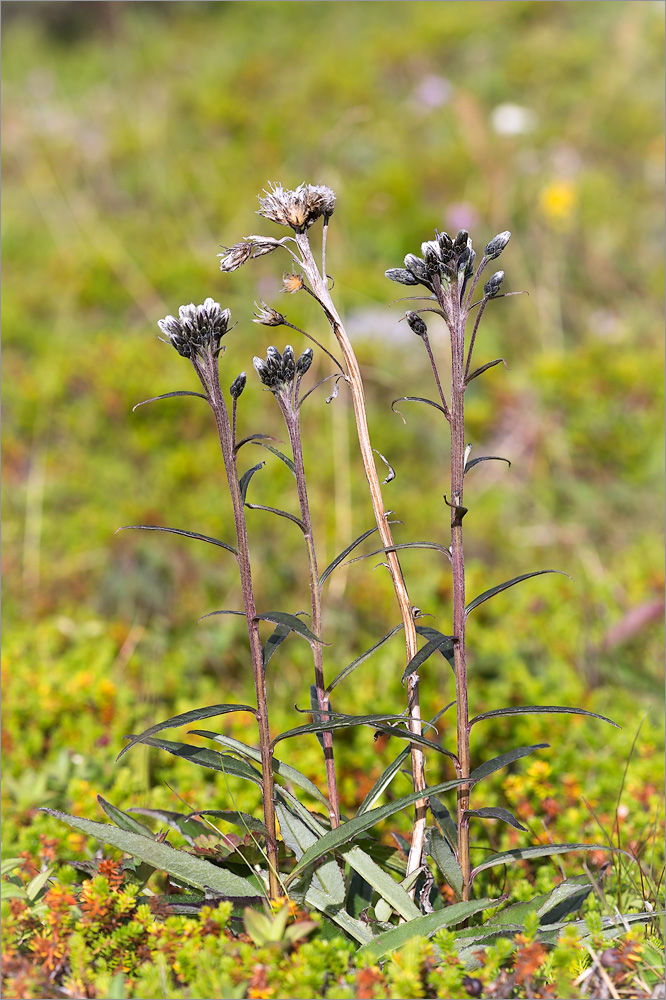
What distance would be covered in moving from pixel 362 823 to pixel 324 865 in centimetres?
21

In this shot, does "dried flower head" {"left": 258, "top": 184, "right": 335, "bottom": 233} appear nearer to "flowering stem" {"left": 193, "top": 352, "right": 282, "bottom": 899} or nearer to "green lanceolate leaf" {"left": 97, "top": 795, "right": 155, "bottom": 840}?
"flowering stem" {"left": 193, "top": 352, "right": 282, "bottom": 899}

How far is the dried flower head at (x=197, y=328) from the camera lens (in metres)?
1.26

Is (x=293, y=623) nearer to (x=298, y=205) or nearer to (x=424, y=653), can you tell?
(x=424, y=653)

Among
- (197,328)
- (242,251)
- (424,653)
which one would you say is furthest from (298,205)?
(424,653)

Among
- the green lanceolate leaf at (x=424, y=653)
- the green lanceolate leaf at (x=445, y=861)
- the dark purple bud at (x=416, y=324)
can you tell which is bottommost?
the green lanceolate leaf at (x=445, y=861)

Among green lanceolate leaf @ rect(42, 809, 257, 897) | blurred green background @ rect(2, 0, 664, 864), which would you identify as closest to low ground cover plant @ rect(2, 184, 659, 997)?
green lanceolate leaf @ rect(42, 809, 257, 897)

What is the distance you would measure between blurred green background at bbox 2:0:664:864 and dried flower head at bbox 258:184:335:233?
0.38ft

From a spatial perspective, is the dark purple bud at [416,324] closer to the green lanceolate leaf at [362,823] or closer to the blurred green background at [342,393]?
the blurred green background at [342,393]

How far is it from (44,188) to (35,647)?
541cm

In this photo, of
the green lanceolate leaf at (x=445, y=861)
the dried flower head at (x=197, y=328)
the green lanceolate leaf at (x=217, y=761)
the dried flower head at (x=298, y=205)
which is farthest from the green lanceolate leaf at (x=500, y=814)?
the dried flower head at (x=298, y=205)

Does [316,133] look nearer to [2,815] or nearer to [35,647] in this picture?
[35,647]

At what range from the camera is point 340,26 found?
1005 cm

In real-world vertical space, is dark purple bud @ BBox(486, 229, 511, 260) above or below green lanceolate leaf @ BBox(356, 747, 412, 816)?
above

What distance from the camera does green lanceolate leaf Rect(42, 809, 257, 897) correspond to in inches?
53.4
